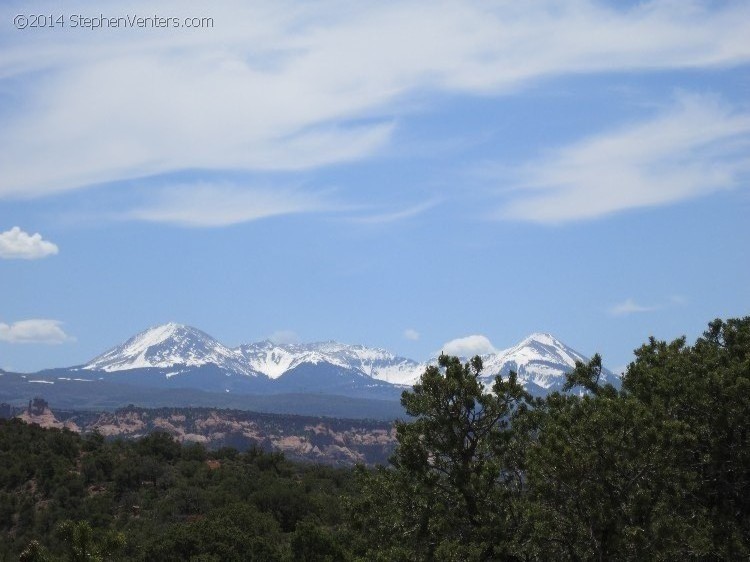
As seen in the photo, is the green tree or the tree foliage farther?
the green tree

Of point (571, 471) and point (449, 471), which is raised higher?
point (571, 471)

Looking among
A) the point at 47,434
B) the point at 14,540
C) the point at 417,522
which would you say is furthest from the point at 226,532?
the point at 47,434

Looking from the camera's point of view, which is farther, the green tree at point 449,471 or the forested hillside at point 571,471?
the green tree at point 449,471

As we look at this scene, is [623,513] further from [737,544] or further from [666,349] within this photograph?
[666,349]

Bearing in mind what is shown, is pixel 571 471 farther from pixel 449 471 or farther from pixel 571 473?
pixel 449 471

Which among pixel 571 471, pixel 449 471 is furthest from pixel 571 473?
pixel 449 471

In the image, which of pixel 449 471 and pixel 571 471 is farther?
pixel 449 471

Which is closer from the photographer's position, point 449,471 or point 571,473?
point 571,473

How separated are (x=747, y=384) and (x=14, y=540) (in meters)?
59.1

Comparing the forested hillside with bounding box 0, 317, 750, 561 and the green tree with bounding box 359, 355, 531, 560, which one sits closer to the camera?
the forested hillside with bounding box 0, 317, 750, 561

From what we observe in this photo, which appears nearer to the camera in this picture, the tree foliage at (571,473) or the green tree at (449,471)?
the tree foliage at (571,473)

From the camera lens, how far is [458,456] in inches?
1235

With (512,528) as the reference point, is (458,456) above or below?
above

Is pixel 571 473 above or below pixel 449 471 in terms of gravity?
above
